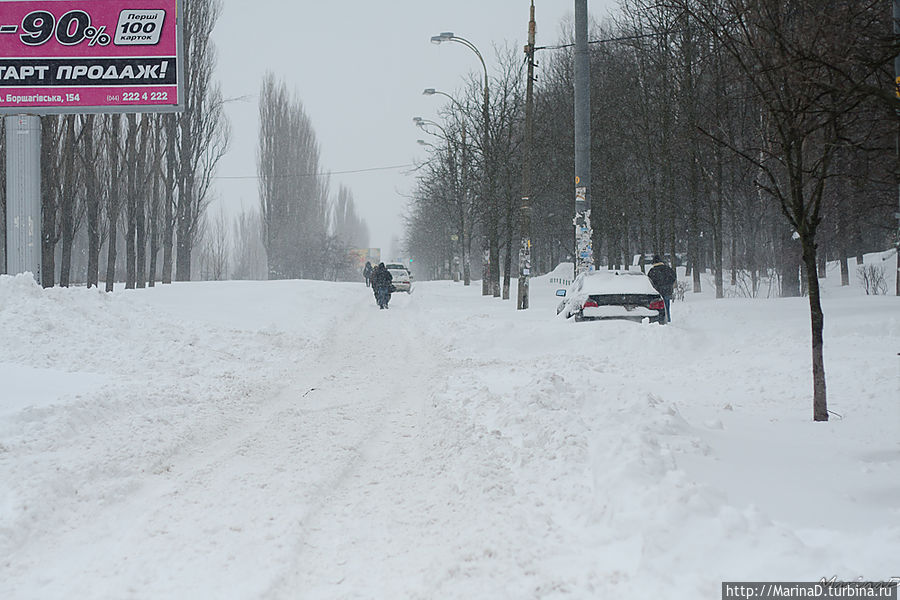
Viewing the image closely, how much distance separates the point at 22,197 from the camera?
16016 millimetres

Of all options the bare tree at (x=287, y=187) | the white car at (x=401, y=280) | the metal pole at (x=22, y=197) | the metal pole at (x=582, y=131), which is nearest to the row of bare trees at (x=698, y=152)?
the metal pole at (x=582, y=131)

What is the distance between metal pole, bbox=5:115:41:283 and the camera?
52.3 feet

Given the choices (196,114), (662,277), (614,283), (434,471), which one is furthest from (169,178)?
(434,471)

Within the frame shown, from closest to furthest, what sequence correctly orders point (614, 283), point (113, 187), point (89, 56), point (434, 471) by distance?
point (434, 471) < point (614, 283) < point (89, 56) < point (113, 187)

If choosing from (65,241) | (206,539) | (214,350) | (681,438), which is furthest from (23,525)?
(65,241)

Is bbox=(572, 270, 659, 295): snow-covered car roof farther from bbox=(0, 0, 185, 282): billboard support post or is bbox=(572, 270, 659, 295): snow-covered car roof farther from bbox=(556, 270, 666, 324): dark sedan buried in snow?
bbox=(0, 0, 185, 282): billboard support post

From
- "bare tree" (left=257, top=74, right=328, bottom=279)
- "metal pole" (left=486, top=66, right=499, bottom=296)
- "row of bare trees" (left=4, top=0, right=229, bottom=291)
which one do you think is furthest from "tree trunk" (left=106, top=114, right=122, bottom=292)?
"bare tree" (left=257, top=74, right=328, bottom=279)

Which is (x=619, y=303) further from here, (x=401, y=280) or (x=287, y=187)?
(x=287, y=187)

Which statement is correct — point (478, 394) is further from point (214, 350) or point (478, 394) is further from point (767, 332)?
point (767, 332)

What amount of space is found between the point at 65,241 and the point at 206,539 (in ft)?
64.7

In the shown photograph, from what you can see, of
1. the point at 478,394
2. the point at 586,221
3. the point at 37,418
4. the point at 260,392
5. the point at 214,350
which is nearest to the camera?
the point at 37,418

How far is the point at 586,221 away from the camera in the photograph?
16562mm

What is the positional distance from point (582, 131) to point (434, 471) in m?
11.3

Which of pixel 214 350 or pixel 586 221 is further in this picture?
pixel 586 221
